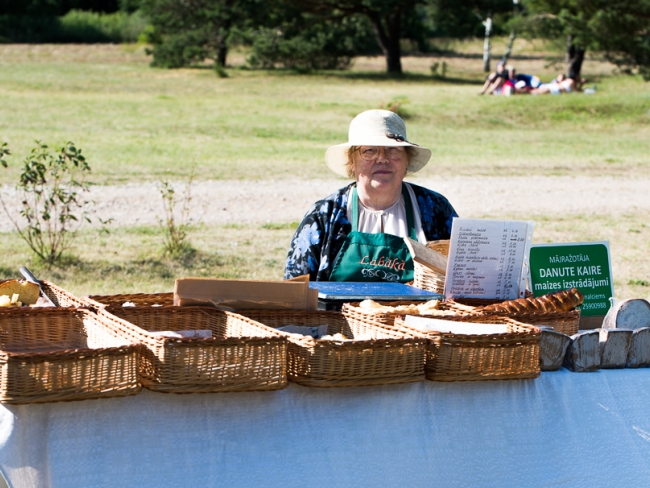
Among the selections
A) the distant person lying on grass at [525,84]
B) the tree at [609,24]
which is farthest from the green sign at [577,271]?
the distant person lying on grass at [525,84]

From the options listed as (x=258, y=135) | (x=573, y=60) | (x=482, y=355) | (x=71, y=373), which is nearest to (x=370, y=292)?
(x=482, y=355)

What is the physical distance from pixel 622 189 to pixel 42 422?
13949 millimetres

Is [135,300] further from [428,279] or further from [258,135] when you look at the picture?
[258,135]

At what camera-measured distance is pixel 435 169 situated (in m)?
16.9

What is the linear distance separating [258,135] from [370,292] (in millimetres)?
17430

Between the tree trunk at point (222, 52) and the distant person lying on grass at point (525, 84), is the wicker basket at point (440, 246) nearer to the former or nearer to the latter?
the distant person lying on grass at point (525, 84)

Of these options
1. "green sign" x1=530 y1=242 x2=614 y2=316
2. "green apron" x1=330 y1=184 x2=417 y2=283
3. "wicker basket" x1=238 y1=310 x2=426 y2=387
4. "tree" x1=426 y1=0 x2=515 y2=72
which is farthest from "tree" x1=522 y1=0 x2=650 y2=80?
"wicker basket" x1=238 y1=310 x2=426 y2=387

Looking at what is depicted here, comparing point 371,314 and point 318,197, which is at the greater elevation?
point 371,314

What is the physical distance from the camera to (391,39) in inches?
1555

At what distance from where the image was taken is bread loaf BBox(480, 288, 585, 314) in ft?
10.6

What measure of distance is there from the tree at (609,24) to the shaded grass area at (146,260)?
19.0m

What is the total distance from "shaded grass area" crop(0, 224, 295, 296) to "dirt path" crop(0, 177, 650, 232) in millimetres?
916

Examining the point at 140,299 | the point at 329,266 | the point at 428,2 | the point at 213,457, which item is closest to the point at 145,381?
the point at 213,457

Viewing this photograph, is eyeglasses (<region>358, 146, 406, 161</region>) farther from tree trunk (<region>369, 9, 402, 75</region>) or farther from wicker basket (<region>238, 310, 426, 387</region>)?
tree trunk (<region>369, 9, 402, 75</region>)
